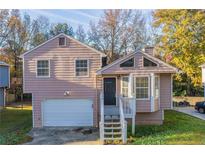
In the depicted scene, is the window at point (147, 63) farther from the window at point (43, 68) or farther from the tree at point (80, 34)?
the window at point (43, 68)

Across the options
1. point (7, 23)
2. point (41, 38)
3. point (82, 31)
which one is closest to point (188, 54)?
point (82, 31)

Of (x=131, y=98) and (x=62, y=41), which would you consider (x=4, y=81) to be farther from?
(x=131, y=98)

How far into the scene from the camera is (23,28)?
408 inches

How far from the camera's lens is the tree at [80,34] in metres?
10.8

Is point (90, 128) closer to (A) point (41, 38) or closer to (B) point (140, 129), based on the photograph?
(B) point (140, 129)

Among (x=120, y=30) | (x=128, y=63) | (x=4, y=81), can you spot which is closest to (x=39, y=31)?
(x=4, y=81)

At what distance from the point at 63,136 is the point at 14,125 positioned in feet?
4.68

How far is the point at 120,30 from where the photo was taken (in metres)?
10.6

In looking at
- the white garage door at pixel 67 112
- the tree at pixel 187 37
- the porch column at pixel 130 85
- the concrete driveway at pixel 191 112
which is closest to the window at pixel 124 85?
the porch column at pixel 130 85

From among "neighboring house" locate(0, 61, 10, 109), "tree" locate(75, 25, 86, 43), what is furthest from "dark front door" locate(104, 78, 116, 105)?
"neighboring house" locate(0, 61, 10, 109)

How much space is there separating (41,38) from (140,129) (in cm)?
378

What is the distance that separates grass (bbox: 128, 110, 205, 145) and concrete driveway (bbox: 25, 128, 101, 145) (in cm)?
A: 103
